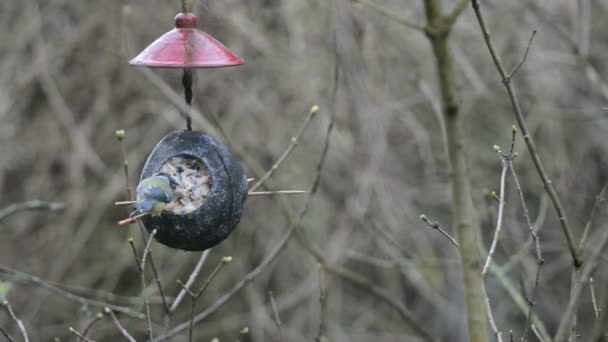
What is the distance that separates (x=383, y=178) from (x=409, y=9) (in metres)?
1.42

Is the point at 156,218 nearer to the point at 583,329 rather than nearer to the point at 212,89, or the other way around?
the point at 212,89

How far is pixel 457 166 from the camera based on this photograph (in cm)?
198

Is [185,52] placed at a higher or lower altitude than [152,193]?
higher

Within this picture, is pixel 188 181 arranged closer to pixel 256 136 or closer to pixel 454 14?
pixel 454 14

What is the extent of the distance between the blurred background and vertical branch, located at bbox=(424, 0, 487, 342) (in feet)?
10.4

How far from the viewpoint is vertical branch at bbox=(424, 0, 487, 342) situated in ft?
6.52

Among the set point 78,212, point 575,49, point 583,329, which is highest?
point 575,49

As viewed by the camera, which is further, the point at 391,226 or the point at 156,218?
the point at 391,226

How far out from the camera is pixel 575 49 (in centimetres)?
479

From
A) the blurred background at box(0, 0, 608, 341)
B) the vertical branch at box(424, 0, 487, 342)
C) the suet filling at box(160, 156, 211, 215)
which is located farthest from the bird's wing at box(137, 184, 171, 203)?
the blurred background at box(0, 0, 608, 341)

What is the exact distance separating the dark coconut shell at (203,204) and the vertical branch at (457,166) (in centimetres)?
72

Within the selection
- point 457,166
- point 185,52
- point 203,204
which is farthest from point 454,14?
point 203,204

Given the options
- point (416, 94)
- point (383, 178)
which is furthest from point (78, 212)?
point (416, 94)

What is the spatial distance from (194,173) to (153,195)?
0.23 meters
